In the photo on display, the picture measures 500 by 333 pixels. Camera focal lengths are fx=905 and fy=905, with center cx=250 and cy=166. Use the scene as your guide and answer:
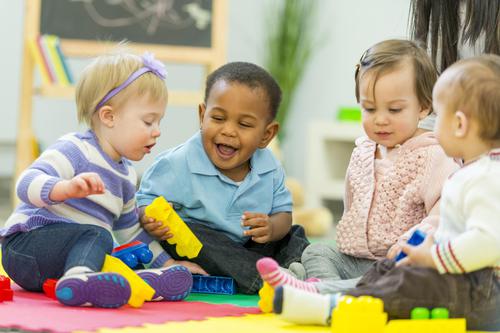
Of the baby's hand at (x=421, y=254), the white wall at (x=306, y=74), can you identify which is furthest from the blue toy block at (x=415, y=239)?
the white wall at (x=306, y=74)

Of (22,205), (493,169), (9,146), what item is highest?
(493,169)

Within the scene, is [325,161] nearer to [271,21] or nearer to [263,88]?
[271,21]

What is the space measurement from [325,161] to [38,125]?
159 centimetres

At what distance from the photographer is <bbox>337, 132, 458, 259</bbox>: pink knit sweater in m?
1.85

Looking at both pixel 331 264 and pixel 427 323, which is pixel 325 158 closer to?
pixel 331 264

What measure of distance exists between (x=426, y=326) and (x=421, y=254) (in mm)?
123

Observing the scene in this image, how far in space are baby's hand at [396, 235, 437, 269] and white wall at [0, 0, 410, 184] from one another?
124 inches

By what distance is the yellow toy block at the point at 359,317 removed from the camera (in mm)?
1404

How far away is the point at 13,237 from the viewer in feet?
6.07

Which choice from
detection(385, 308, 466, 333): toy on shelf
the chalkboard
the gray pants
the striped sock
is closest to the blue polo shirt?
the gray pants

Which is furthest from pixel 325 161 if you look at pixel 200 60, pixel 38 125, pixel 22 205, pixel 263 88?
pixel 22 205

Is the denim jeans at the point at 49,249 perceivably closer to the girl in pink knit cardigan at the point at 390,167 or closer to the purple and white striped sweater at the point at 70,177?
the purple and white striped sweater at the point at 70,177

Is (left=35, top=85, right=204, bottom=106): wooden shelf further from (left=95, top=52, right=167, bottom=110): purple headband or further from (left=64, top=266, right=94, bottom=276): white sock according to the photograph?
(left=64, top=266, right=94, bottom=276): white sock

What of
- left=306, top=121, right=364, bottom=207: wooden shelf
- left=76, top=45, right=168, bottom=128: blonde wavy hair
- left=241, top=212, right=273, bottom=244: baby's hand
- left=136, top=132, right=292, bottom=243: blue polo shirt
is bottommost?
left=306, top=121, right=364, bottom=207: wooden shelf
